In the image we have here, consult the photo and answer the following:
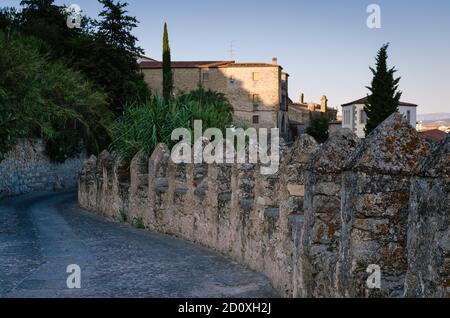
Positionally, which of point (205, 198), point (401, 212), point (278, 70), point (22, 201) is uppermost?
point (278, 70)

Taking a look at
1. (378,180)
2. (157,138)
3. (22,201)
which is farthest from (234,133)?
(378,180)

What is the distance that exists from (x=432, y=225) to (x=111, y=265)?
780 cm


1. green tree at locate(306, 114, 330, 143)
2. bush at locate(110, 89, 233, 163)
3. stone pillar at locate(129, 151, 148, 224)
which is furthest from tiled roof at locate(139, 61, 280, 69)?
stone pillar at locate(129, 151, 148, 224)

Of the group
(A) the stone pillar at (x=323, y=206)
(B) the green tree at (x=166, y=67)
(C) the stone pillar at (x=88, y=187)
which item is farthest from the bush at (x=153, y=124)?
(B) the green tree at (x=166, y=67)

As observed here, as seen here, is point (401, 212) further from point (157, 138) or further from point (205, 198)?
point (157, 138)

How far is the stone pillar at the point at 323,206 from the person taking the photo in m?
6.40

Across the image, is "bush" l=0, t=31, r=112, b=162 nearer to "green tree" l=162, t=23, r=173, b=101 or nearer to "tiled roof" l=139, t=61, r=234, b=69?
"green tree" l=162, t=23, r=173, b=101

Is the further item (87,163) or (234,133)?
(87,163)

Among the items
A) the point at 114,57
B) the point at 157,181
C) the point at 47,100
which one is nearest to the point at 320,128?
the point at 114,57

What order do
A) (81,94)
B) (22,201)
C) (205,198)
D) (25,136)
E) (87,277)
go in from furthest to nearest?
1. (81,94)
2. (25,136)
3. (22,201)
4. (205,198)
5. (87,277)

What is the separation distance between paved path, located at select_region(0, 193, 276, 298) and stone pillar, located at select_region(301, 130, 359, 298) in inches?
81.4

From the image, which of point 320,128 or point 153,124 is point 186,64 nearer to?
point 320,128
